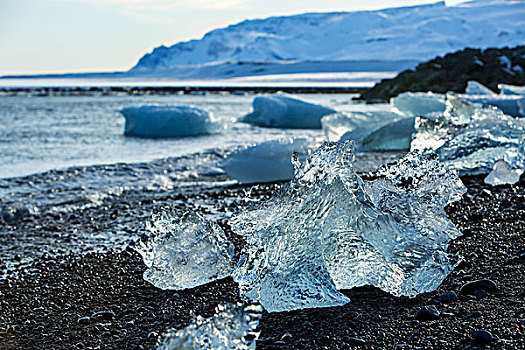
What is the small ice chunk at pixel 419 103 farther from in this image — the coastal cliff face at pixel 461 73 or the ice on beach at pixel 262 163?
the coastal cliff face at pixel 461 73

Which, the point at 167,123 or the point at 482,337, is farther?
the point at 167,123

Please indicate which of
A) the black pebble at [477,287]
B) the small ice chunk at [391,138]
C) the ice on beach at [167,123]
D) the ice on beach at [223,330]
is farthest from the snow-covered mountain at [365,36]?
the ice on beach at [223,330]

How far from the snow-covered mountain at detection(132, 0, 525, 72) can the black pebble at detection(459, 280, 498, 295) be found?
231 ft

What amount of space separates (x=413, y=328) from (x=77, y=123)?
1021 cm

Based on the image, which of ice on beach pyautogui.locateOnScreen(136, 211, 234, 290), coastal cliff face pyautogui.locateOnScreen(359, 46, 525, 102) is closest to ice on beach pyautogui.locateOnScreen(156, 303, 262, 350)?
ice on beach pyautogui.locateOnScreen(136, 211, 234, 290)

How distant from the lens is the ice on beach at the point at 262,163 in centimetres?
472

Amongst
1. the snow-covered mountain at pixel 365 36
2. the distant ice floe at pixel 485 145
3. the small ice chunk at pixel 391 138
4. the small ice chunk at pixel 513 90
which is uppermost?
the snow-covered mountain at pixel 365 36

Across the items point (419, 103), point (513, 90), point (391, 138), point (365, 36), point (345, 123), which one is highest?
point (365, 36)

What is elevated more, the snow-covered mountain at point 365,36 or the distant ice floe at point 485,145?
→ the snow-covered mountain at point 365,36

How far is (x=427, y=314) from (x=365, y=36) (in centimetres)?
10832

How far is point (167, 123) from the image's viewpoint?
9.00 m

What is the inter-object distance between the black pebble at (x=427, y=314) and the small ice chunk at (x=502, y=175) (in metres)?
2.27

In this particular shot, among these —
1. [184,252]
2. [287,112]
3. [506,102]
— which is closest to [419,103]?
[506,102]

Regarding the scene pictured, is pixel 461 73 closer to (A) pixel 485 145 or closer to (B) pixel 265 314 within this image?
(A) pixel 485 145
